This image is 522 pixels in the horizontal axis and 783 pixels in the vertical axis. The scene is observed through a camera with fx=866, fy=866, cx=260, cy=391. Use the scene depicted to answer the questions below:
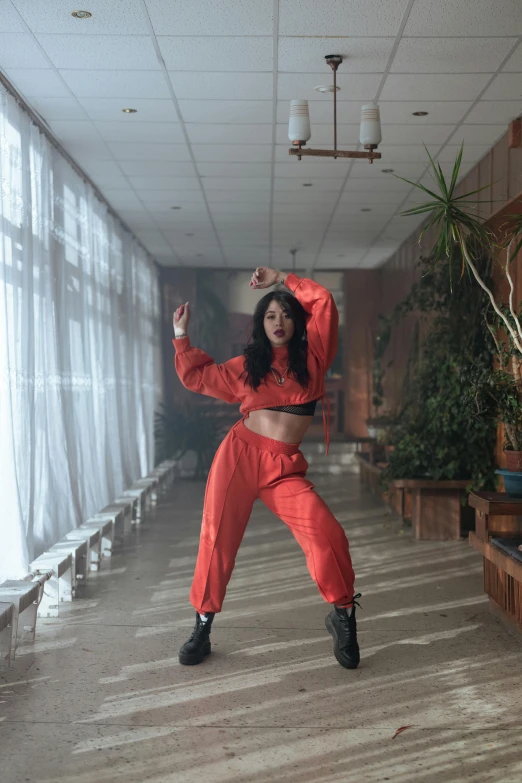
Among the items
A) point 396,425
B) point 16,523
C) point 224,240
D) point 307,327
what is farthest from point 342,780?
point 224,240

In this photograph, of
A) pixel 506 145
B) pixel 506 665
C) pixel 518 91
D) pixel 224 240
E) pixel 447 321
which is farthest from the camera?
pixel 224 240

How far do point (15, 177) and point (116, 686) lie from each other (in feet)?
8.95

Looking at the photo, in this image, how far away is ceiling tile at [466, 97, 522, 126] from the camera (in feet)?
17.2

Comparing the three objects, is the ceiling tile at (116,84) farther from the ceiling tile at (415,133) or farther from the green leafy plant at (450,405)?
the green leafy plant at (450,405)

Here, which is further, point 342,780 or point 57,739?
point 57,739

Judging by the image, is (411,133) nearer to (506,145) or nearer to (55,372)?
(506,145)

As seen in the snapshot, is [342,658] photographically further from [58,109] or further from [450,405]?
[58,109]

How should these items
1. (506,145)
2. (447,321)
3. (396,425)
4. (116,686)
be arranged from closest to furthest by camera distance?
(116,686), (506,145), (447,321), (396,425)

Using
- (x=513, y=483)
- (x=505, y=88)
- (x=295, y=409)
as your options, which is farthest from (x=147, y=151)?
(x=513, y=483)

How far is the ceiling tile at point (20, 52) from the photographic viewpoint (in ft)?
14.1

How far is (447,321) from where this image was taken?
6637 millimetres

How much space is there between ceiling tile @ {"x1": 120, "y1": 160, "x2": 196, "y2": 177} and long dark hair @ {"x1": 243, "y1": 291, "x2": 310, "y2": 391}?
333cm

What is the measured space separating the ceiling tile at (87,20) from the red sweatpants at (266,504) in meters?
2.05

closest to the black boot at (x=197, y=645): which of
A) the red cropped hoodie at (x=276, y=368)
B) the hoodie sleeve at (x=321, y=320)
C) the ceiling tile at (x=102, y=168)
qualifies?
the red cropped hoodie at (x=276, y=368)
